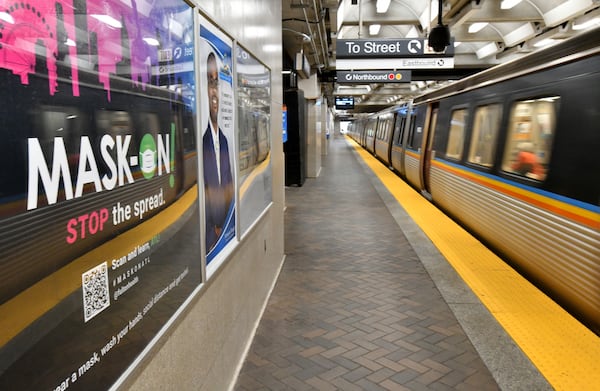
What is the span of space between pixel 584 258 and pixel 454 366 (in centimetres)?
138

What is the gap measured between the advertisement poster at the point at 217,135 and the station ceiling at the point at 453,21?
Answer: 4440mm

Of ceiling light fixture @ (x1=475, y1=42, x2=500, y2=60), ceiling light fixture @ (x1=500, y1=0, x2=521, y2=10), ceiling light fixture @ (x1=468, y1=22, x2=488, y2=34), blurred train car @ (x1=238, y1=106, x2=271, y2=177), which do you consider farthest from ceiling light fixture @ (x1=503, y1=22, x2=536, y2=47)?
blurred train car @ (x1=238, y1=106, x2=271, y2=177)

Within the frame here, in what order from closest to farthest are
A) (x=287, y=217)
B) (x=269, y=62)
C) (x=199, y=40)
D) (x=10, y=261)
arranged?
1. (x=10, y=261)
2. (x=199, y=40)
3. (x=269, y=62)
4. (x=287, y=217)

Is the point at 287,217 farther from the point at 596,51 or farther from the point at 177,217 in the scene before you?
the point at 177,217

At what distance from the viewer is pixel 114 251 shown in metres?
1.50

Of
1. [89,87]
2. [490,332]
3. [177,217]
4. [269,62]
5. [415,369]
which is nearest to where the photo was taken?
[89,87]

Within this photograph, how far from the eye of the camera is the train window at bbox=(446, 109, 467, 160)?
7.55m

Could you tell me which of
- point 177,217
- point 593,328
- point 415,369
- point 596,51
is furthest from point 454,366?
point 596,51

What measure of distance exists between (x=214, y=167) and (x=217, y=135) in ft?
0.64

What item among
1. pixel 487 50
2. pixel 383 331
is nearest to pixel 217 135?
pixel 383 331

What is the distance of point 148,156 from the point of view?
1751 mm

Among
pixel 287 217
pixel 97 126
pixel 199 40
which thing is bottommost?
pixel 287 217

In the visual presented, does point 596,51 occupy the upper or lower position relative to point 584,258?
upper

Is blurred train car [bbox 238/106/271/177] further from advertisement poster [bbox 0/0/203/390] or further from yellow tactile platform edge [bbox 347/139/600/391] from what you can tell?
yellow tactile platform edge [bbox 347/139/600/391]
